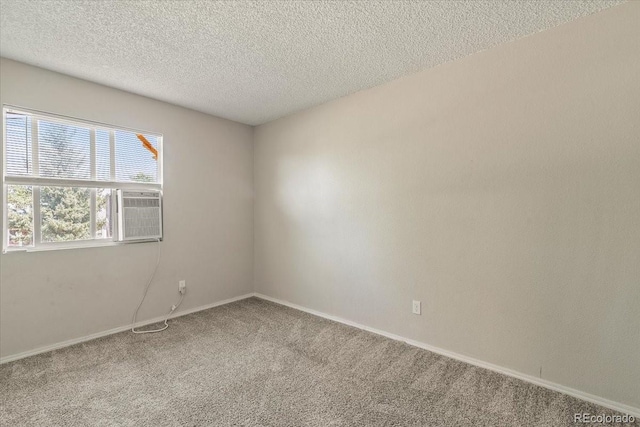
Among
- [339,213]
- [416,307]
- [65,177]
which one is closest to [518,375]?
[416,307]

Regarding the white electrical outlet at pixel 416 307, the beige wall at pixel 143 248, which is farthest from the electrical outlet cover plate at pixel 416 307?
the beige wall at pixel 143 248

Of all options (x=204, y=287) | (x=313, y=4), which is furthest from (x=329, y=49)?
(x=204, y=287)

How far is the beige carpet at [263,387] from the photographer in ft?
5.58

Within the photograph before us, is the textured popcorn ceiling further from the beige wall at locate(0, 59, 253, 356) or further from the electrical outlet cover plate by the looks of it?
the electrical outlet cover plate

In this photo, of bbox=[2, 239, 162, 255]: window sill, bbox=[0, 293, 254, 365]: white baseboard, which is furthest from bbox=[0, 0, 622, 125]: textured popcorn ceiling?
bbox=[0, 293, 254, 365]: white baseboard

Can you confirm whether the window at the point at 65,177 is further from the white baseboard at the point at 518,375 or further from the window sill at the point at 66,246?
the white baseboard at the point at 518,375

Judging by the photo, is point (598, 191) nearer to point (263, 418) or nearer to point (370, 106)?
point (370, 106)

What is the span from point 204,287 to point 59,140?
208cm

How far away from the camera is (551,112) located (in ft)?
6.38

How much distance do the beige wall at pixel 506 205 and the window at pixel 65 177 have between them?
6.75 ft

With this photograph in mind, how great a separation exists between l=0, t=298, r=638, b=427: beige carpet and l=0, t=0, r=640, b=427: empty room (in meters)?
0.02

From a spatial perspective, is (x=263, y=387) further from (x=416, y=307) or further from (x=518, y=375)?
(x=518, y=375)

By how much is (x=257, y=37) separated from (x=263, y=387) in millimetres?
2423

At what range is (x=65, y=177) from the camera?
2.59 meters
